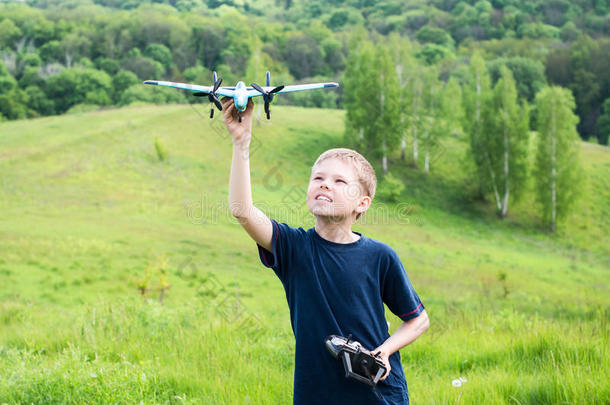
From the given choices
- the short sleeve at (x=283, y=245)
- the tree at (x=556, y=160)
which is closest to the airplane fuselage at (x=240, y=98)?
the short sleeve at (x=283, y=245)

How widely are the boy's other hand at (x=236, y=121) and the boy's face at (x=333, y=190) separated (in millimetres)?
426

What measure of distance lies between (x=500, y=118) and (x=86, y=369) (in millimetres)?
41716

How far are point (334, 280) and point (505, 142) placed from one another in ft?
138

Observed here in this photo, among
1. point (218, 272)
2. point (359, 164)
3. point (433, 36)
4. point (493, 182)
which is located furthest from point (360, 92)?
point (433, 36)

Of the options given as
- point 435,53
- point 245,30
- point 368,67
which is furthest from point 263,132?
point 435,53

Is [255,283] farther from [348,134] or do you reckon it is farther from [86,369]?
[348,134]

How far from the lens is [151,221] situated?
2927cm

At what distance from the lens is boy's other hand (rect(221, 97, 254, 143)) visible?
199 cm

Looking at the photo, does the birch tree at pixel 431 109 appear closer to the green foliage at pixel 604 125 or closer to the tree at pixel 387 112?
the tree at pixel 387 112

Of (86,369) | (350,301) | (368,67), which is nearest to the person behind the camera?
(350,301)

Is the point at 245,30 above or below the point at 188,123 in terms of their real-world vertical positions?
above

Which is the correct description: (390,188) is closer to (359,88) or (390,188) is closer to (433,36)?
(359,88)

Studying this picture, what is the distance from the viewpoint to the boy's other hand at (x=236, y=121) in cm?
199

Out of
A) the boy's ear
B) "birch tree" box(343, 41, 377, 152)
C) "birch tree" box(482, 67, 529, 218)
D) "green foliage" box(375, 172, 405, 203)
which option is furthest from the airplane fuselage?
"birch tree" box(482, 67, 529, 218)
